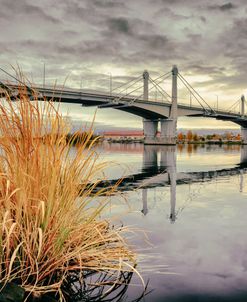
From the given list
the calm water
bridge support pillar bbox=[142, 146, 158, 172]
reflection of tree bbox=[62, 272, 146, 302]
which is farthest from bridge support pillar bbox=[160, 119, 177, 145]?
reflection of tree bbox=[62, 272, 146, 302]

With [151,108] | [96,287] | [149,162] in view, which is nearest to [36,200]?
[96,287]

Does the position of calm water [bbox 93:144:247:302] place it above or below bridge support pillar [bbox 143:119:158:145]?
below

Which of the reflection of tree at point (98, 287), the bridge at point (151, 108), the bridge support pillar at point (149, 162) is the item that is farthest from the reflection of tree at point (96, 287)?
the bridge at point (151, 108)

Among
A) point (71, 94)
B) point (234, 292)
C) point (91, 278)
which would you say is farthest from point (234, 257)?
point (71, 94)

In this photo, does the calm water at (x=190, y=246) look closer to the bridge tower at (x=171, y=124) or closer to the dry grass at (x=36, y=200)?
the dry grass at (x=36, y=200)

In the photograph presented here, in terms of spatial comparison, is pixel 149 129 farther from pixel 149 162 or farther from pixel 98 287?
pixel 98 287

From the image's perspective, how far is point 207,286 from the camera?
3.43 meters

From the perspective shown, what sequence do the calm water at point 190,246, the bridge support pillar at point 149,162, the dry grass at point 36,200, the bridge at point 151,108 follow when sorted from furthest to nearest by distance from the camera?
the bridge at point 151,108
the bridge support pillar at point 149,162
the calm water at point 190,246
the dry grass at point 36,200

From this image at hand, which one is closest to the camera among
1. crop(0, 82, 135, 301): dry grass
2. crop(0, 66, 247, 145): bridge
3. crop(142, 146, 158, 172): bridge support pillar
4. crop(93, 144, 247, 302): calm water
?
crop(0, 82, 135, 301): dry grass

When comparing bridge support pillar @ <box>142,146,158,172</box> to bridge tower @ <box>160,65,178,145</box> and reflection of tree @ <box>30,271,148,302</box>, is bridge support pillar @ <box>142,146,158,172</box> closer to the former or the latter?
reflection of tree @ <box>30,271,148,302</box>

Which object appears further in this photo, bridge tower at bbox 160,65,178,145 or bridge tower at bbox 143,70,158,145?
bridge tower at bbox 143,70,158,145

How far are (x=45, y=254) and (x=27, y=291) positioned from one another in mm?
325

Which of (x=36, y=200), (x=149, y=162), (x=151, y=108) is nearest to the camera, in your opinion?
(x=36, y=200)

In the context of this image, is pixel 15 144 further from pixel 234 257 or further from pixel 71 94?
pixel 71 94
